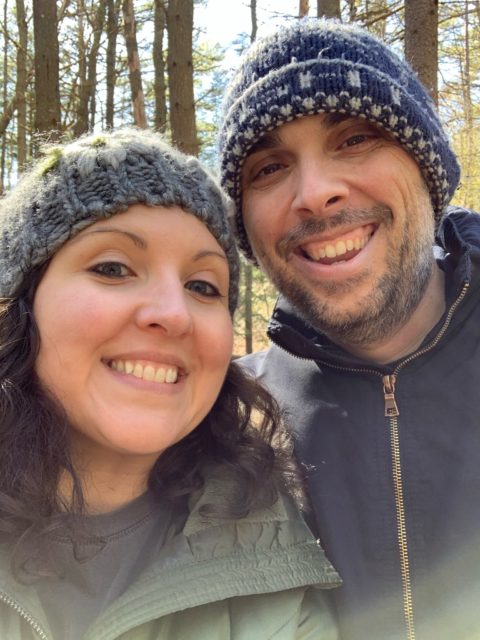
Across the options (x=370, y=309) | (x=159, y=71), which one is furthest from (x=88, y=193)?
(x=159, y=71)

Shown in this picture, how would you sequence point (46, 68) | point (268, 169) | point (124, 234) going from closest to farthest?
1. point (124, 234)
2. point (268, 169)
3. point (46, 68)

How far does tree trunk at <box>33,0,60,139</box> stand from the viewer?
5.55 meters

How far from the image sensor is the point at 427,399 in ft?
6.12

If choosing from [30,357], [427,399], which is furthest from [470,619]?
[30,357]

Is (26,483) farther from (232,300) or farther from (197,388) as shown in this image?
(232,300)

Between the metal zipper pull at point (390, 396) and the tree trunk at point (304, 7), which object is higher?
the tree trunk at point (304, 7)

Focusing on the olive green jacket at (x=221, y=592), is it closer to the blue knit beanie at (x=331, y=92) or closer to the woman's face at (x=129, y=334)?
the woman's face at (x=129, y=334)

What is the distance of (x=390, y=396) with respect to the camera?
1888 mm

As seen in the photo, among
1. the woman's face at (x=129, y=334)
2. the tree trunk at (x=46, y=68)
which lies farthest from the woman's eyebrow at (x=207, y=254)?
the tree trunk at (x=46, y=68)

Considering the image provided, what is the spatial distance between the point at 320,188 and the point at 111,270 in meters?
0.78

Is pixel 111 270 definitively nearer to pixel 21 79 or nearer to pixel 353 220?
pixel 353 220

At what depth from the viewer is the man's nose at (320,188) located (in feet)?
6.52

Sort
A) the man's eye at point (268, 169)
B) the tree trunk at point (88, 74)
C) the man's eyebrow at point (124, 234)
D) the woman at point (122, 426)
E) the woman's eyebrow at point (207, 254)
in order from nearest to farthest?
the woman at point (122, 426) < the man's eyebrow at point (124, 234) < the woman's eyebrow at point (207, 254) < the man's eye at point (268, 169) < the tree trunk at point (88, 74)

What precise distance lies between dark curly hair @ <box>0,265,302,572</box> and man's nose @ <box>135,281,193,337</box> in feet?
1.06
